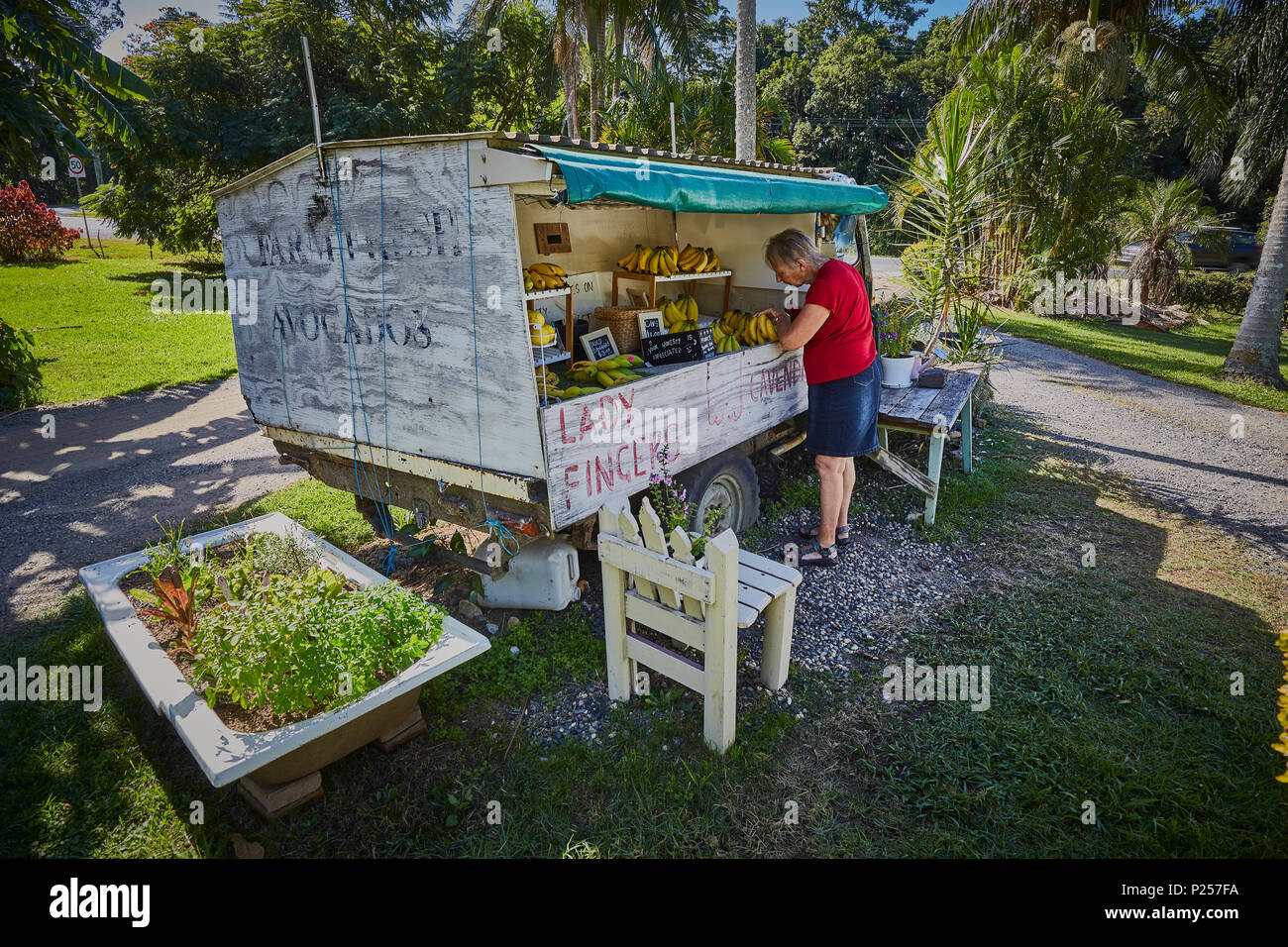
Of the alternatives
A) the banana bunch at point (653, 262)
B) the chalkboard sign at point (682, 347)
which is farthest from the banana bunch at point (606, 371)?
the banana bunch at point (653, 262)

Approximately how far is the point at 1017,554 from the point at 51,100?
9.99 meters

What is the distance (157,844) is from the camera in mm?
2816

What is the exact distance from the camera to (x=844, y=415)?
466 cm

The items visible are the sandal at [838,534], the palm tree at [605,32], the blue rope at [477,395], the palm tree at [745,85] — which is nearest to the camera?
the blue rope at [477,395]

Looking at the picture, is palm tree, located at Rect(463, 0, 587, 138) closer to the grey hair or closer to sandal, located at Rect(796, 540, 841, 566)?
the grey hair

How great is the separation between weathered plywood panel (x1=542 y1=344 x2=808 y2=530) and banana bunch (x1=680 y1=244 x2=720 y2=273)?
1410 millimetres

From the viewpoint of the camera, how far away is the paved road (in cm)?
524

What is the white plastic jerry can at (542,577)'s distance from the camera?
399cm

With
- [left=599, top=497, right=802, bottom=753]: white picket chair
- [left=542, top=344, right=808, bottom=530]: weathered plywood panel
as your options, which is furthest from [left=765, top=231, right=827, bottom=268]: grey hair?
[left=599, top=497, right=802, bottom=753]: white picket chair

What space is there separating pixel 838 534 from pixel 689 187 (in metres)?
2.71

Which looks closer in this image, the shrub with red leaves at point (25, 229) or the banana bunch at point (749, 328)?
the banana bunch at point (749, 328)

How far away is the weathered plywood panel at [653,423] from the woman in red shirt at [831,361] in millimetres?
444

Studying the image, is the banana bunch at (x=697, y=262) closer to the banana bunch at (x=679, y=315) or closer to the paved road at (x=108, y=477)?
the banana bunch at (x=679, y=315)

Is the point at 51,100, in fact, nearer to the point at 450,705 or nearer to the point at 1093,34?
the point at 450,705
